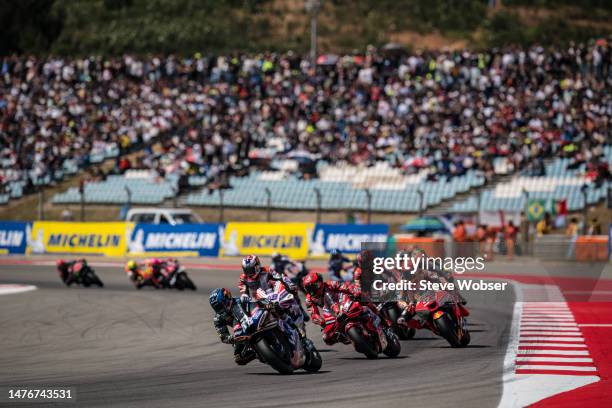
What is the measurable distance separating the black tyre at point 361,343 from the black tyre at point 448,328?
141 centimetres

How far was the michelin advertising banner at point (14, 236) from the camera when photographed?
137 feet

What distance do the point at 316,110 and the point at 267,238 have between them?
38.7ft

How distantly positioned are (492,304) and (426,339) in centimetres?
628

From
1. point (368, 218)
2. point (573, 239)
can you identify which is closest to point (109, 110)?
point (368, 218)

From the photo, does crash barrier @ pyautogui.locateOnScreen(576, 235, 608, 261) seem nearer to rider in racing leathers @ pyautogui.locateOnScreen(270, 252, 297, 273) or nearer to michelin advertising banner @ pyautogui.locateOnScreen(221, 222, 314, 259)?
michelin advertising banner @ pyautogui.locateOnScreen(221, 222, 314, 259)

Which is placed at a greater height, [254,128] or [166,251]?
[254,128]

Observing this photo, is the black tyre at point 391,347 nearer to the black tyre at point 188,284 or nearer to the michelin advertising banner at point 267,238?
the black tyre at point 188,284

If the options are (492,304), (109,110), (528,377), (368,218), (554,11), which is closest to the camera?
(528,377)

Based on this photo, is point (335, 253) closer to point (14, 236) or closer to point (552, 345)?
point (552, 345)

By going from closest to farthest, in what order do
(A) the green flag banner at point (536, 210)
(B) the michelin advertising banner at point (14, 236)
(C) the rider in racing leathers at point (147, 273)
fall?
(C) the rider in racing leathers at point (147, 273) → (A) the green flag banner at point (536, 210) → (B) the michelin advertising banner at point (14, 236)

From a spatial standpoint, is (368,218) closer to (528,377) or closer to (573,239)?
(573,239)

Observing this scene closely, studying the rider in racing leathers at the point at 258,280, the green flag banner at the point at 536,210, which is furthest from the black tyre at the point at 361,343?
the green flag banner at the point at 536,210

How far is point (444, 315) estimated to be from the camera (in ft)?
49.1

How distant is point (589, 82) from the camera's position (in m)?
43.8
